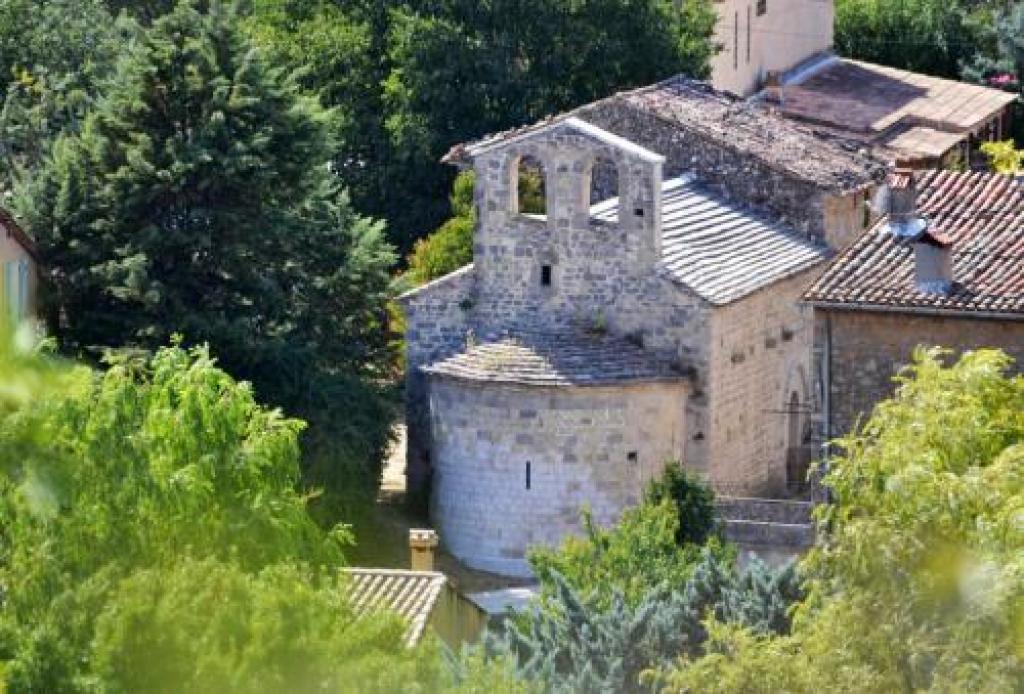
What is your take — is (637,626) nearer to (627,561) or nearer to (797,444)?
(627,561)

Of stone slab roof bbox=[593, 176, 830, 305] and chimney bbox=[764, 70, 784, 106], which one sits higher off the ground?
chimney bbox=[764, 70, 784, 106]

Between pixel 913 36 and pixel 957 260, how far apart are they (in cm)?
3618

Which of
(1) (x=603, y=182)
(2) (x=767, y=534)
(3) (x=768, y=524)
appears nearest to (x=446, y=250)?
(1) (x=603, y=182)

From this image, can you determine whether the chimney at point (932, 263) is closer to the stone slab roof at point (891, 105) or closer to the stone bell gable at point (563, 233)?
the stone bell gable at point (563, 233)

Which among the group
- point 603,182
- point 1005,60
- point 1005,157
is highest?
point 1005,60

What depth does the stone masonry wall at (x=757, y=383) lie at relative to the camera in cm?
4738

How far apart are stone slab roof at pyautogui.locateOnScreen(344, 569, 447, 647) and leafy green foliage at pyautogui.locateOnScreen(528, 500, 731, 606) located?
122 centimetres

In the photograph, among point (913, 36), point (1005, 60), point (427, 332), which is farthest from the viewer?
point (913, 36)

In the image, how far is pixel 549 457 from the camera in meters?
46.3

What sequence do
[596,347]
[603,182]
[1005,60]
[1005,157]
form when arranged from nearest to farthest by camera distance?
[596,347], [603,182], [1005,157], [1005,60]

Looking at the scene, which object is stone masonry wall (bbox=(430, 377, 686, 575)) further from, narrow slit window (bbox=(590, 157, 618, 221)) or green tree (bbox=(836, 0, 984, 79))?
green tree (bbox=(836, 0, 984, 79))

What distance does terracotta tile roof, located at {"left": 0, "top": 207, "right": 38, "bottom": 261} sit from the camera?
151 feet

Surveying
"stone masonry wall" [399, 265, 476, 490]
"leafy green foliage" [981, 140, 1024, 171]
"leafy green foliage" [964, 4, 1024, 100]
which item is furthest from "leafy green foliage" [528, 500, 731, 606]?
"leafy green foliage" [964, 4, 1024, 100]

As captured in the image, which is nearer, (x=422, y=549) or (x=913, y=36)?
(x=422, y=549)
